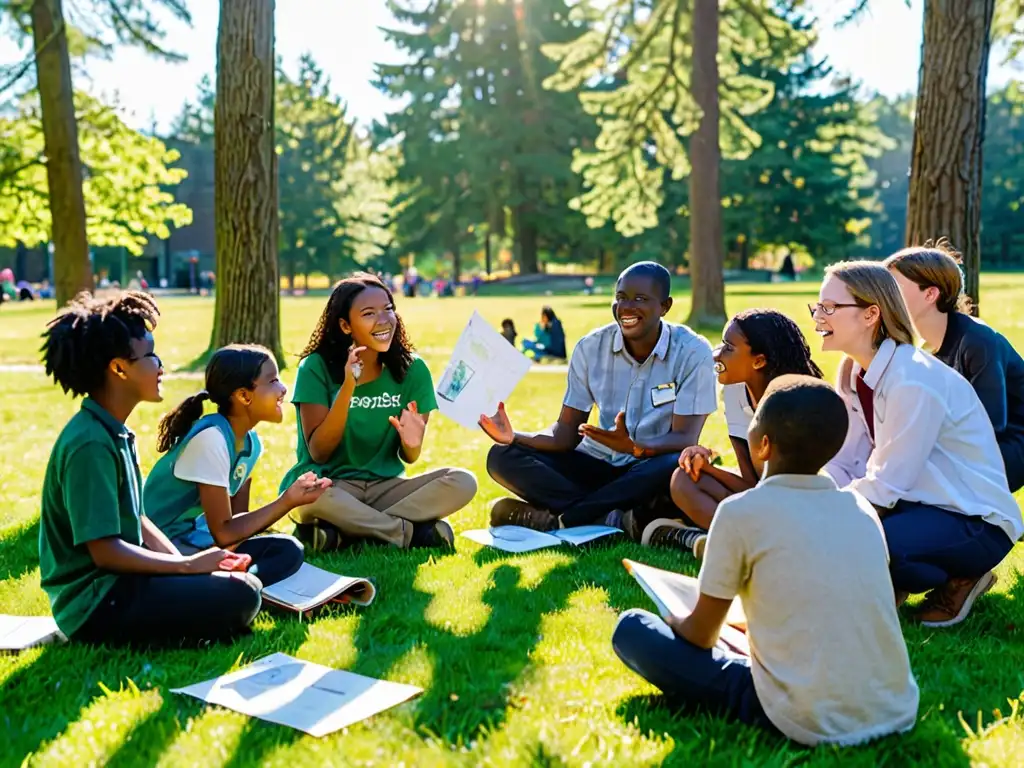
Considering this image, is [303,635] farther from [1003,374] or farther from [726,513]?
[1003,374]

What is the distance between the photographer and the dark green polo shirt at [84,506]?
3479 millimetres

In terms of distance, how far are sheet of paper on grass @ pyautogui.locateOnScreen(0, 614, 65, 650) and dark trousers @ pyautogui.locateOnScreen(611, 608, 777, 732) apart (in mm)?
Result: 2225

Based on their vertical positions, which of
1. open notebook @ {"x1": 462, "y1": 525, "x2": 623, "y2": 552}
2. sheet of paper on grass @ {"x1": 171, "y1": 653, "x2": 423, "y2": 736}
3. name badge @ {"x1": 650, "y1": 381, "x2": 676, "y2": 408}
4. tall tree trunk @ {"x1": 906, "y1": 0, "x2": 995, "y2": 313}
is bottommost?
open notebook @ {"x1": 462, "y1": 525, "x2": 623, "y2": 552}

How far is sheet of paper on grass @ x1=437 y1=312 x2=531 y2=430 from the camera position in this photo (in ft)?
18.2

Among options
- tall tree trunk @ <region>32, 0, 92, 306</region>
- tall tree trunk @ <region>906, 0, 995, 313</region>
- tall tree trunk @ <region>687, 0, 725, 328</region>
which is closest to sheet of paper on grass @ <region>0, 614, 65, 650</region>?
tall tree trunk @ <region>906, 0, 995, 313</region>

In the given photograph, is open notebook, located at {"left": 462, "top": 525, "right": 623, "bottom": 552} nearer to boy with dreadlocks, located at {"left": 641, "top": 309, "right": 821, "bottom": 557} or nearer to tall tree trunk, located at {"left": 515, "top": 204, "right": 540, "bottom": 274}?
boy with dreadlocks, located at {"left": 641, "top": 309, "right": 821, "bottom": 557}

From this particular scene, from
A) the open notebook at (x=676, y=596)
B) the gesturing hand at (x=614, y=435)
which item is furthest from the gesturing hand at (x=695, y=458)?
the gesturing hand at (x=614, y=435)

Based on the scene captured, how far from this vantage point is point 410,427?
212 inches

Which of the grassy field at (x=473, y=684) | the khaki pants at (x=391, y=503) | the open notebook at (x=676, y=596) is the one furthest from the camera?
the khaki pants at (x=391, y=503)

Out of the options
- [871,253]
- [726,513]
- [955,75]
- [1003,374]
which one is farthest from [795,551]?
[871,253]

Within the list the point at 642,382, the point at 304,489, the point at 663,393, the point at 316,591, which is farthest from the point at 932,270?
the point at 316,591

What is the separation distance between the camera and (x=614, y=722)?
3.10 meters

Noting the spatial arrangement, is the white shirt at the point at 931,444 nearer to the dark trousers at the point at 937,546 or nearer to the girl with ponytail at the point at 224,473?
the dark trousers at the point at 937,546

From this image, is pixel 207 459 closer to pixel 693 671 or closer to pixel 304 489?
pixel 304 489
